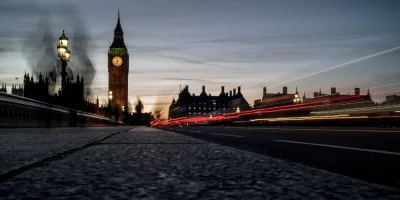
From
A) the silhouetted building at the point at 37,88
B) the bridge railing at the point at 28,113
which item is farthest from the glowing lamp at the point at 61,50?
the silhouetted building at the point at 37,88

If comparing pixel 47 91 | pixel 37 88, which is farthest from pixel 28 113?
pixel 37 88

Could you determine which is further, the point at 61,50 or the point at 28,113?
the point at 61,50

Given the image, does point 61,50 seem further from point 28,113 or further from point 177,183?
point 177,183

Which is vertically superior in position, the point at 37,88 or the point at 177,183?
the point at 37,88

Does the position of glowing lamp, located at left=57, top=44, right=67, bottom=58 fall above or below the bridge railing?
above

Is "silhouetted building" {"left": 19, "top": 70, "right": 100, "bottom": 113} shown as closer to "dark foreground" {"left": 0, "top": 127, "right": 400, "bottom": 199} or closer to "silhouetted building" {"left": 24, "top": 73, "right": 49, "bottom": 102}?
"silhouetted building" {"left": 24, "top": 73, "right": 49, "bottom": 102}

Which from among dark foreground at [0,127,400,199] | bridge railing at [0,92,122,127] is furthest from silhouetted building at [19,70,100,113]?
dark foreground at [0,127,400,199]

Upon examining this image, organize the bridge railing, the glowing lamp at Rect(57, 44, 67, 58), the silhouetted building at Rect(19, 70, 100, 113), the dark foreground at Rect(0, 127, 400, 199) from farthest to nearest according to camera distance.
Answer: the silhouetted building at Rect(19, 70, 100, 113)
the glowing lamp at Rect(57, 44, 67, 58)
the bridge railing
the dark foreground at Rect(0, 127, 400, 199)

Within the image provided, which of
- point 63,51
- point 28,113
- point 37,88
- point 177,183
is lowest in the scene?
point 177,183

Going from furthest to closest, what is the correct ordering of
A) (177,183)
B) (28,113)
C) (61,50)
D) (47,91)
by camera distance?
(47,91) → (61,50) → (28,113) → (177,183)

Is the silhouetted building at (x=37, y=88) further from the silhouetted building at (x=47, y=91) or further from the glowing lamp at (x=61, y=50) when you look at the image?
the glowing lamp at (x=61, y=50)

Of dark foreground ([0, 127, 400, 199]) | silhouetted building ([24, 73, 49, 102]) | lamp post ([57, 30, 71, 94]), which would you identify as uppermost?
silhouetted building ([24, 73, 49, 102])

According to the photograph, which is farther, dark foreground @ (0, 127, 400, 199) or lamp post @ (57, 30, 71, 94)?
lamp post @ (57, 30, 71, 94)

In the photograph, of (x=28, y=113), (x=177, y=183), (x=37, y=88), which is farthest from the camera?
(x=37, y=88)
